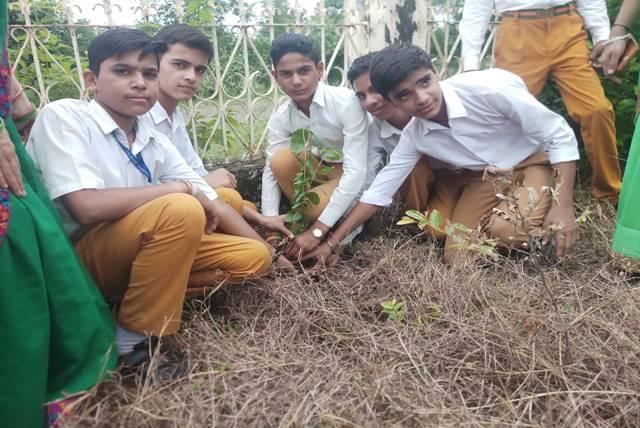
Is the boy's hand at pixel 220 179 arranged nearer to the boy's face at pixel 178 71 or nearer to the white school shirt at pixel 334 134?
the white school shirt at pixel 334 134

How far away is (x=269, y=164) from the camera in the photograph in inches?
120

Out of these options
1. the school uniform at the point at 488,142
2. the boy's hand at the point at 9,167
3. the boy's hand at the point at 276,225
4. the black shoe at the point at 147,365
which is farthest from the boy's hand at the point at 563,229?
the boy's hand at the point at 9,167

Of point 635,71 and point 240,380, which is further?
point 635,71

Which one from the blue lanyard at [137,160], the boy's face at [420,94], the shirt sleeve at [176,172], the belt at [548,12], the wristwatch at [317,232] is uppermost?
the belt at [548,12]

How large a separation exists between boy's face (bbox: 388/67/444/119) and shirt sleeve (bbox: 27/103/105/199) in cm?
150

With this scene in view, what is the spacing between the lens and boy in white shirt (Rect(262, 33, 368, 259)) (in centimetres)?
278

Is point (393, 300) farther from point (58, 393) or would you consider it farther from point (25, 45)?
point (25, 45)

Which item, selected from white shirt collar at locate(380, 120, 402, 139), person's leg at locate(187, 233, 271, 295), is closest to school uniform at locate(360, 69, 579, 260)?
white shirt collar at locate(380, 120, 402, 139)

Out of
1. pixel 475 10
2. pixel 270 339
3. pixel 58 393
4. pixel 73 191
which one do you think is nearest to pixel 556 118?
pixel 475 10

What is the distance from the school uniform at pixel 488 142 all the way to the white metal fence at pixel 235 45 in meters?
1.30

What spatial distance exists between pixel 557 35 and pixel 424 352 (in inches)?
98.0

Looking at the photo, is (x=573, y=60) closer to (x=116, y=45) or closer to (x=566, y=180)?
(x=566, y=180)

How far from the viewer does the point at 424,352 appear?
5.95ft

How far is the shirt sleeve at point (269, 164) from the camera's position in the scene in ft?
10.1
